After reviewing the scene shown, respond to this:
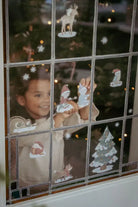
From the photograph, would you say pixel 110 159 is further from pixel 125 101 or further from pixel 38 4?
pixel 38 4

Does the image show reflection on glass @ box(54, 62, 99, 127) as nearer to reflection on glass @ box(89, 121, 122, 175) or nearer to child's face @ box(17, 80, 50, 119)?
child's face @ box(17, 80, 50, 119)

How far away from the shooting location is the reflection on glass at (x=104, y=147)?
8.25 feet

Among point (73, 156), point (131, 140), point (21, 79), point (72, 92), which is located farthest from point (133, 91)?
point (21, 79)

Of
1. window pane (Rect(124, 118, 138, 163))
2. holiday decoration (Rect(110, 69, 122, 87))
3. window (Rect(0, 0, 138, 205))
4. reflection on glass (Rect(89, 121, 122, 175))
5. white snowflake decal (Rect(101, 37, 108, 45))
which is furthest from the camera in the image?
window pane (Rect(124, 118, 138, 163))

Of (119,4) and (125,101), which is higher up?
(119,4)

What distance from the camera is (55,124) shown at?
7.62 feet

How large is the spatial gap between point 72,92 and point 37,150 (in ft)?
1.48

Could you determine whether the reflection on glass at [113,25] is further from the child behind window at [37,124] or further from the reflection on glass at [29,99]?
the reflection on glass at [29,99]

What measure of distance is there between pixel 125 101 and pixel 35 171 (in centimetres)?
80

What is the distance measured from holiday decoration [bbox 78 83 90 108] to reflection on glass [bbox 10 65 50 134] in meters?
0.23

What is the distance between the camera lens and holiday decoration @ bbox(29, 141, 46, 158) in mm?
2309

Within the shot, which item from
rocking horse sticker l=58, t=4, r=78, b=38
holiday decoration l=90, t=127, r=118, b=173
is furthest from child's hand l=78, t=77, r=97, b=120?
rocking horse sticker l=58, t=4, r=78, b=38

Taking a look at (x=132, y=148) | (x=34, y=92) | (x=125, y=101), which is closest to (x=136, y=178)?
(x=132, y=148)

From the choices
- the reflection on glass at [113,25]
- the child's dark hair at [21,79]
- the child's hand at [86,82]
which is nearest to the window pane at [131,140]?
the child's hand at [86,82]
